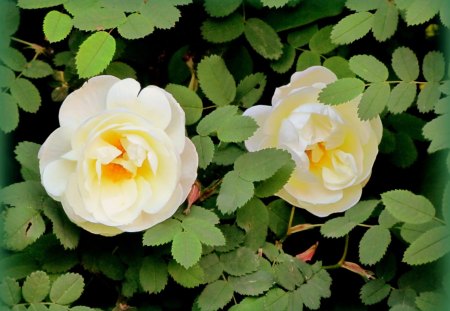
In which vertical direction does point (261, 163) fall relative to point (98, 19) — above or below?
below

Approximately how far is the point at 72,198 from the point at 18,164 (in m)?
0.25

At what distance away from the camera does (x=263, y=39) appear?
1359 millimetres

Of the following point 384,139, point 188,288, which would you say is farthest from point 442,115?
point 188,288

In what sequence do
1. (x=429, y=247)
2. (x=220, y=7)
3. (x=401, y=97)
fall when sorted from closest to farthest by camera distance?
(x=429, y=247) < (x=401, y=97) < (x=220, y=7)

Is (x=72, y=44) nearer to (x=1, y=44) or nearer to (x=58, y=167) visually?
(x=1, y=44)

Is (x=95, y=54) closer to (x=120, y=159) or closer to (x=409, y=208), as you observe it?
(x=120, y=159)

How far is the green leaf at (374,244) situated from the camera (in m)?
1.18

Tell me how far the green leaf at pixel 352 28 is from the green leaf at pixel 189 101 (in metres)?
0.23

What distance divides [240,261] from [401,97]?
0.33m

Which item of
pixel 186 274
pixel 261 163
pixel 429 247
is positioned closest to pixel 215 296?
pixel 186 274

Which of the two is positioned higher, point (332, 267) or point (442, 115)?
point (442, 115)

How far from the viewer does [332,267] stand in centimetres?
128

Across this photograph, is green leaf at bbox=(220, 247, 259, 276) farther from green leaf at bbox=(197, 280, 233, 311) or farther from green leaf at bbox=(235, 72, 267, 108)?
green leaf at bbox=(235, 72, 267, 108)

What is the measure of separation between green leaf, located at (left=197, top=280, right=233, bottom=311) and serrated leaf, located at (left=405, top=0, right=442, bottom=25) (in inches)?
18.1
